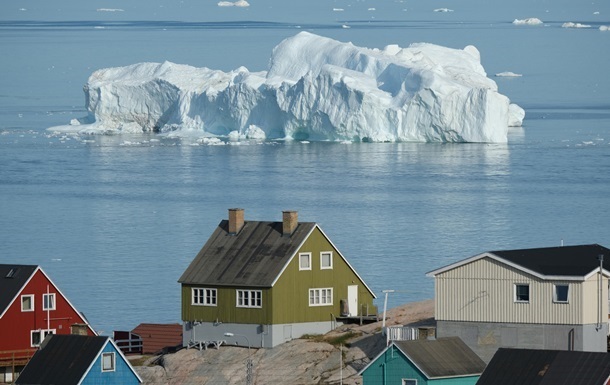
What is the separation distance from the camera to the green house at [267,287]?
29719 mm

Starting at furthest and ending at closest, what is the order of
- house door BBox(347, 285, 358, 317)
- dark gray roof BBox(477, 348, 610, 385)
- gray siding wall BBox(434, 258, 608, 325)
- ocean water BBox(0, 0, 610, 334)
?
ocean water BBox(0, 0, 610, 334) → house door BBox(347, 285, 358, 317) → gray siding wall BBox(434, 258, 608, 325) → dark gray roof BBox(477, 348, 610, 385)

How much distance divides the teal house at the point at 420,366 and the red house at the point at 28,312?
24.0 ft

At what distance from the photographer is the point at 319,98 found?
76.6 m

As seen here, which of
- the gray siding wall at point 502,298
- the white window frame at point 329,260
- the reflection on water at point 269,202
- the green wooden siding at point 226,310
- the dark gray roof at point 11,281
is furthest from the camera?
the reflection on water at point 269,202

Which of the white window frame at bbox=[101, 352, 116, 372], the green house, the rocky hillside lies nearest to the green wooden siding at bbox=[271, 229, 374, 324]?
the green house

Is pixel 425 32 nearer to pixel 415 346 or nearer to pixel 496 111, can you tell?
pixel 496 111

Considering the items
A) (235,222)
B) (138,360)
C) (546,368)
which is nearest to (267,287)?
(235,222)

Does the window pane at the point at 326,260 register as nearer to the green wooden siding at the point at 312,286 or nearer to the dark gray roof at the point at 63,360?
the green wooden siding at the point at 312,286

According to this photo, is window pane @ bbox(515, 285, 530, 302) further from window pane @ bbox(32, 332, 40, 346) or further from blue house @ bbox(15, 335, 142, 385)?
window pane @ bbox(32, 332, 40, 346)

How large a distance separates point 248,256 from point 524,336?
641cm

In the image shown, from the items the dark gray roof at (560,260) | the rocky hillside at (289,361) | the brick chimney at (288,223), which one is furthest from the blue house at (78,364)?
the dark gray roof at (560,260)

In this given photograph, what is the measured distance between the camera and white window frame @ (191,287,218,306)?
30328mm

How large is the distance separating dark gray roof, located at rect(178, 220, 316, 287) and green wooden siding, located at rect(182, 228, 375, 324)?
0.15 metres

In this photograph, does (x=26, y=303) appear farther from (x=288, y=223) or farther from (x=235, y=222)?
(x=288, y=223)
